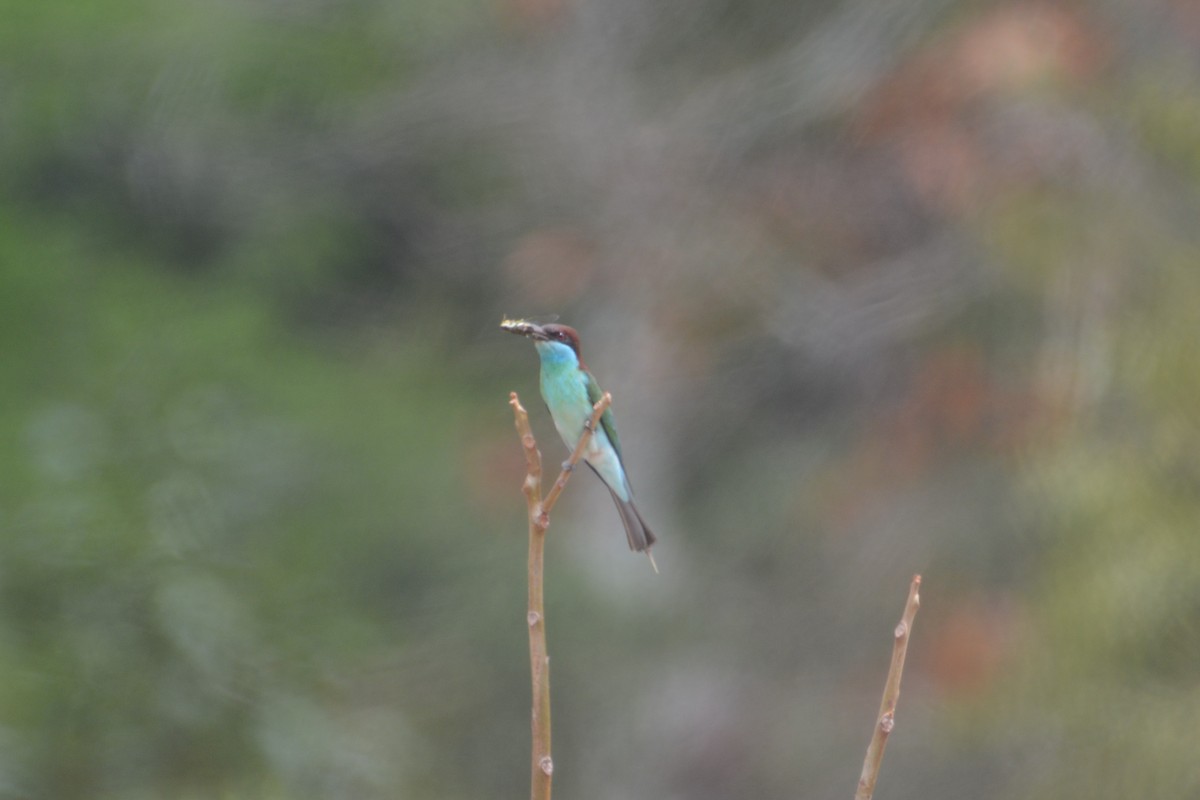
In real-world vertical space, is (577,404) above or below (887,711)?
above

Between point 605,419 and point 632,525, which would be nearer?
point 632,525

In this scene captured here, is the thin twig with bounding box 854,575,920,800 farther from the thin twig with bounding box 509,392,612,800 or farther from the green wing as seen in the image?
the green wing

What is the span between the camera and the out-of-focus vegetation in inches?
255

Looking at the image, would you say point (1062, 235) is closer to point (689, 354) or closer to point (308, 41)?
point (689, 354)

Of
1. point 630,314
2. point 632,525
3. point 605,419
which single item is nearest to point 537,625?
point 632,525

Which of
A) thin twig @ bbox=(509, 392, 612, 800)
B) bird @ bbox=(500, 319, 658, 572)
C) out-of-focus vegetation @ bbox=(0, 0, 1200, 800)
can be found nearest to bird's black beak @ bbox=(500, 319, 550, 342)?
bird @ bbox=(500, 319, 658, 572)

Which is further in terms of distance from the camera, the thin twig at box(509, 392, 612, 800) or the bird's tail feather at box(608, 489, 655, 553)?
the bird's tail feather at box(608, 489, 655, 553)

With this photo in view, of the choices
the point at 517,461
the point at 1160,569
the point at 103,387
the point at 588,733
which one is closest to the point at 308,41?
the point at 517,461

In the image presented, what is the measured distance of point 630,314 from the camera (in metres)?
8.31

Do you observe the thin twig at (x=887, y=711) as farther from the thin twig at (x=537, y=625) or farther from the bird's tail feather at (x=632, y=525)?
the bird's tail feather at (x=632, y=525)

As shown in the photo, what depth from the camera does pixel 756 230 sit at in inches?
323

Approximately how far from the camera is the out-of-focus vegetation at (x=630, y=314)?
21.3ft

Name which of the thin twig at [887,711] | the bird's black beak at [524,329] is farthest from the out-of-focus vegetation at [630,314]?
the thin twig at [887,711]

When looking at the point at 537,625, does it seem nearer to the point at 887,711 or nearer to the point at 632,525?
the point at 887,711
